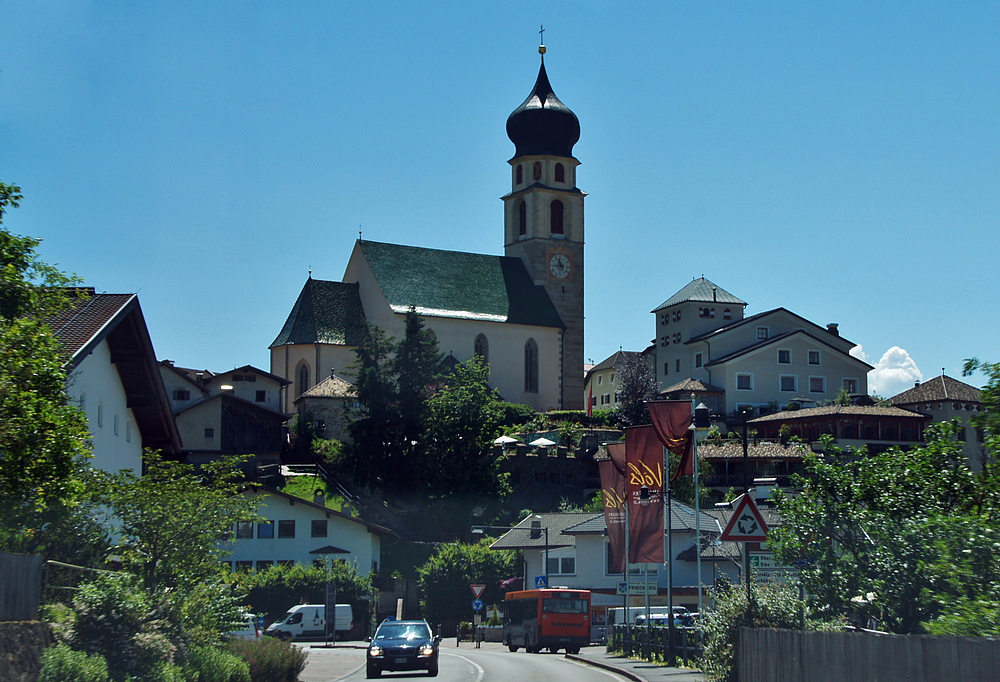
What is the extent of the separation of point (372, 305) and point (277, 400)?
42.0 feet

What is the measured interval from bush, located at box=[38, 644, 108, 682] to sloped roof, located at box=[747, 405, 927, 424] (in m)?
60.3

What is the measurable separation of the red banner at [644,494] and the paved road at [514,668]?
2691 mm

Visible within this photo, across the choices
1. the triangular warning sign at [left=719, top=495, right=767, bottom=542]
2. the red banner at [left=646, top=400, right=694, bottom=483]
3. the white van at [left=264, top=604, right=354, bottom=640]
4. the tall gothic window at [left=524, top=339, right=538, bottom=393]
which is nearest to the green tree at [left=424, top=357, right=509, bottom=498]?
the white van at [left=264, top=604, right=354, bottom=640]

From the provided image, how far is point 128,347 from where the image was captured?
28.1 m

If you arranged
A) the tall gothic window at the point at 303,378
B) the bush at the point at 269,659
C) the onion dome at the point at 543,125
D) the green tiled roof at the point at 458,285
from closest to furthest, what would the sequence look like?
the bush at the point at 269,659, the tall gothic window at the point at 303,378, the green tiled roof at the point at 458,285, the onion dome at the point at 543,125

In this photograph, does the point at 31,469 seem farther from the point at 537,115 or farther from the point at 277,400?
the point at 537,115

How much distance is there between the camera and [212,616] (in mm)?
20172

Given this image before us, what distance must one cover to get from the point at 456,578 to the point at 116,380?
27.4 m

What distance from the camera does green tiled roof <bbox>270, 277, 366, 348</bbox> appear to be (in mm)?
82812

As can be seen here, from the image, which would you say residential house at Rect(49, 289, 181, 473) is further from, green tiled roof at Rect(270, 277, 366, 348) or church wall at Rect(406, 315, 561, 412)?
church wall at Rect(406, 315, 561, 412)

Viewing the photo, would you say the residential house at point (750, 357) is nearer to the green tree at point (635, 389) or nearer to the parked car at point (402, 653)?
the green tree at point (635, 389)

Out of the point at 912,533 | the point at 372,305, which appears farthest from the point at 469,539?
the point at 912,533

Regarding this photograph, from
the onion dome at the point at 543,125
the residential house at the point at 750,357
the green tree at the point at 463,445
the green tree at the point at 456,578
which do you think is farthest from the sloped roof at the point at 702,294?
the green tree at the point at 456,578

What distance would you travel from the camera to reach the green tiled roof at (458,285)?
87.2m
